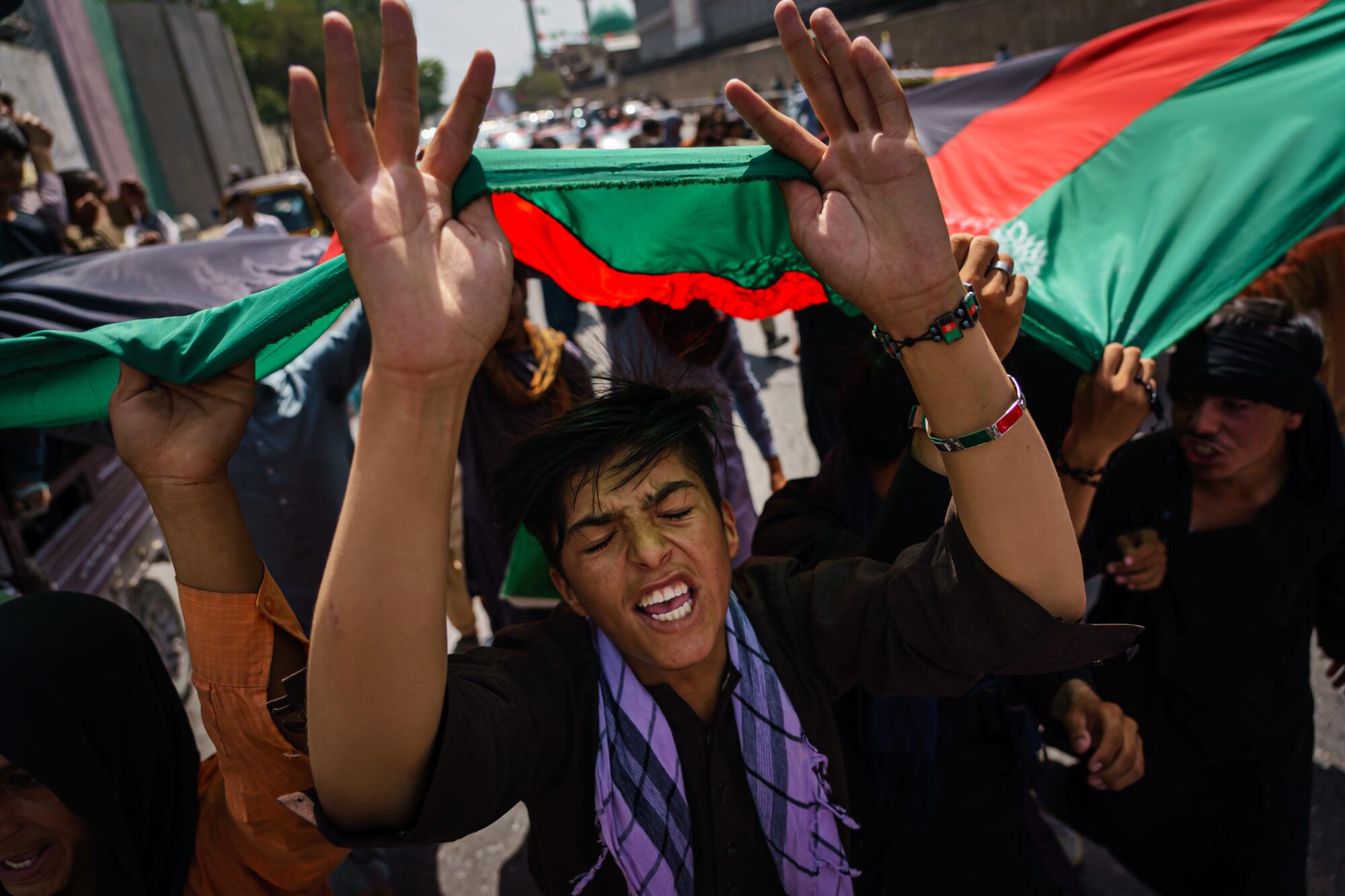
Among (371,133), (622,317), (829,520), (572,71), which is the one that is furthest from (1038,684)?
(572,71)

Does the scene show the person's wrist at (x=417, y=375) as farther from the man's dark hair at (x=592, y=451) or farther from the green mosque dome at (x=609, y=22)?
the green mosque dome at (x=609, y=22)

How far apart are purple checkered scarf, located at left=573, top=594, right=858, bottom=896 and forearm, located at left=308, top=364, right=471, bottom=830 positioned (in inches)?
16.6

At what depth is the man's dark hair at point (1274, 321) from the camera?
192 cm

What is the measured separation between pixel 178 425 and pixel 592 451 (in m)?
0.58

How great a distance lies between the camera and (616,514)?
1.26m

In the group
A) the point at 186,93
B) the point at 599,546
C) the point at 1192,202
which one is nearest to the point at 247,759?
the point at 599,546

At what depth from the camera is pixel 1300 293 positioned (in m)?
2.96

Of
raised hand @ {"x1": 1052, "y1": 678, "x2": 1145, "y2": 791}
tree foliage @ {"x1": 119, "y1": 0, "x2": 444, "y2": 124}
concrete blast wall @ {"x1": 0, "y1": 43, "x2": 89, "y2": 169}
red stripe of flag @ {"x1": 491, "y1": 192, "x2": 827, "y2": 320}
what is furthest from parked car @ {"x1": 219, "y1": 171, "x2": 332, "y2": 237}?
tree foliage @ {"x1": 119, "y1": 0, "x2": 444, "y2": 124}

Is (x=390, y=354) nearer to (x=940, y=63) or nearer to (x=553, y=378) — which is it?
(x=553, y=378)

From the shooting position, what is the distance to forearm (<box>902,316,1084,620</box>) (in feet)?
3.25

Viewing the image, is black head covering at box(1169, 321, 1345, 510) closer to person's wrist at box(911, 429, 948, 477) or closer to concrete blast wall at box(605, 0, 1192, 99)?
person's wrist at box(911, 429, 948, 477)

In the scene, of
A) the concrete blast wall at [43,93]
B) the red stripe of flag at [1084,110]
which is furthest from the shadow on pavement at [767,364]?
the concrete blast wall at [43,93]

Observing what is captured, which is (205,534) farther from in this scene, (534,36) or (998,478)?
(534,36)

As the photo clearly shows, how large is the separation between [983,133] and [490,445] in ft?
5.95
